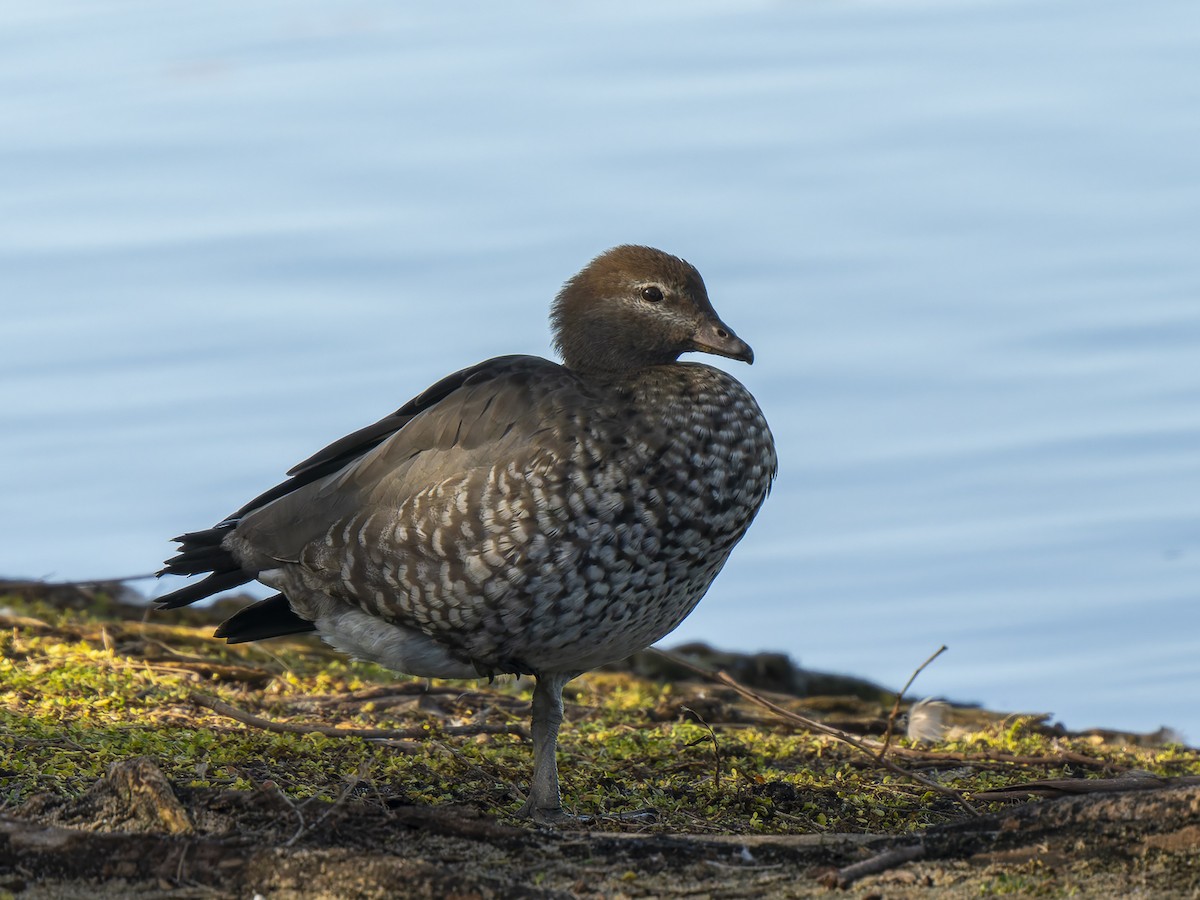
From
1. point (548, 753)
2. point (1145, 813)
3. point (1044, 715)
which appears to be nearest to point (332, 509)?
point (548, 753)

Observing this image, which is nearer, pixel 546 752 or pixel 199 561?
pixel 546 752

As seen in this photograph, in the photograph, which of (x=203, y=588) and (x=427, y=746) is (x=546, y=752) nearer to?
(x=427, y=746)

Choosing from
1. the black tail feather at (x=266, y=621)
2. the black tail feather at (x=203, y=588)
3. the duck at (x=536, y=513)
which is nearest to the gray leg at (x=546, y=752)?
the duck at (x=536, y=513)

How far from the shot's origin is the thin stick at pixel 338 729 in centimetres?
561

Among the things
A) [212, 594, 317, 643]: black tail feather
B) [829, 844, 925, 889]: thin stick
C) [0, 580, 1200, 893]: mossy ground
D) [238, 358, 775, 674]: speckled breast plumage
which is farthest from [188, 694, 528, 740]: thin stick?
[829, 844, 925, 889]: thin stick

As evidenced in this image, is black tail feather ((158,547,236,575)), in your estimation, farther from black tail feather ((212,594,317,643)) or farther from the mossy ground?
the mossy ground

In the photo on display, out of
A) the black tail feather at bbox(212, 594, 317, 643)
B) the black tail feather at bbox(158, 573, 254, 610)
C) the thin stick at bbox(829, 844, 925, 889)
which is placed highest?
the black tail feather at bbox(158, 573, 254, 610)

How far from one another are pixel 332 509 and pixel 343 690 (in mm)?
1789

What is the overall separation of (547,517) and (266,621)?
1376 mm

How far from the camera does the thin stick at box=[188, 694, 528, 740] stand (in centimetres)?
561

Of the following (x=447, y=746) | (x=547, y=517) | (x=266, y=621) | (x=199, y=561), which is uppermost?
(x=547, y=517)

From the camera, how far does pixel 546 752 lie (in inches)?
203

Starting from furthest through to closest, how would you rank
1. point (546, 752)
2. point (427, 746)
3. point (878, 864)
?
point (427, 746)
point (546, 752)
point (878, 864)

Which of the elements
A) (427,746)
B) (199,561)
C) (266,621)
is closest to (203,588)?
(199,561)
